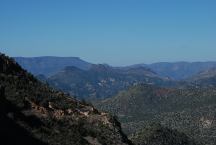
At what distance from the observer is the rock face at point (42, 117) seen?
2078 inches

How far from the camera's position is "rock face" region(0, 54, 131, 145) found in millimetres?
52784

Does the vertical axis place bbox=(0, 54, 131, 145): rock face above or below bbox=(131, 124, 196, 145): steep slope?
above

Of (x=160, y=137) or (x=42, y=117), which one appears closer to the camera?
(x=42, y=117)

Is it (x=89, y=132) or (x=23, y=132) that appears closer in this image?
(x=23, y=132)

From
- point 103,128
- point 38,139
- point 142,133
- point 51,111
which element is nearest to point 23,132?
point 38,139

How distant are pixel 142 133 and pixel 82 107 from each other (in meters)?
96.5

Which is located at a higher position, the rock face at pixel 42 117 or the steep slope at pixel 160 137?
the rock face at pixel 42 117

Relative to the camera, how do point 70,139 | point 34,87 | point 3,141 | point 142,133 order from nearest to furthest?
point 3,141 → point 70,139 → point 34,87 → point 142,133

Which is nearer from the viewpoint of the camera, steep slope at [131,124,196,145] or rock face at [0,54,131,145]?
rock face at [0,54,131,145]

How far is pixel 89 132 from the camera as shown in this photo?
64875 millimetres

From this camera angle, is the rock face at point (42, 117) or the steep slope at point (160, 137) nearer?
the rock face at point (42, 117)

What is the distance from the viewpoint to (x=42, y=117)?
6141cm

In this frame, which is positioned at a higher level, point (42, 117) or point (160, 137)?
point (42, 117)

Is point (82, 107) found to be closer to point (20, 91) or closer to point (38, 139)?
point (20, 91)
